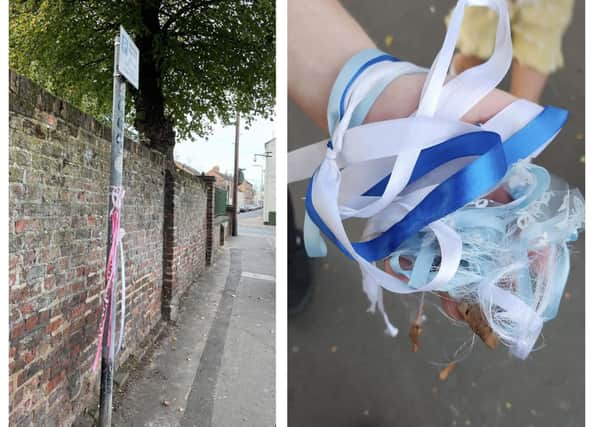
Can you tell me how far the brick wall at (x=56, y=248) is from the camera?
31.9 inches

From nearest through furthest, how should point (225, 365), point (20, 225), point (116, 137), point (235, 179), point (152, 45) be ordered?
point (20, 225) < point (116, 137) < point (225, 365) < point (235, 179) < point (152, 45)

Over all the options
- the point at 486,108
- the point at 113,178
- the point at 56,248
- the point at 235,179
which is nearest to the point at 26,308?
the point at 56,248

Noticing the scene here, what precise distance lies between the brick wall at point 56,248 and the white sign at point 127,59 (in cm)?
20

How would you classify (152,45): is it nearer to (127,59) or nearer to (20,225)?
(127,59)

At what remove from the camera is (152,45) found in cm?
179

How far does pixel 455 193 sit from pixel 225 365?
3.55ft

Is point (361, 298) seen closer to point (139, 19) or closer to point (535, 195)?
point (535, 195)

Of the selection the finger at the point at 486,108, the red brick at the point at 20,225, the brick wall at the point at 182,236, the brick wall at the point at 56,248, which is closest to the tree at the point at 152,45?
the brick wall at the point at 182,236

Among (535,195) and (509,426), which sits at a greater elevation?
(535,195)

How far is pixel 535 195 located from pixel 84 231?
1.16 meters

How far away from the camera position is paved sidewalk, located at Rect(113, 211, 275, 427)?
1.19 meters

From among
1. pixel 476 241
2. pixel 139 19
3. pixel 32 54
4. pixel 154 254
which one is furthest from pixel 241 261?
pixel 32 54

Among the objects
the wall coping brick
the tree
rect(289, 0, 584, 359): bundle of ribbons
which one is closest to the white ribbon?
rect(289, 0, 584, 359): bundle of ribbons

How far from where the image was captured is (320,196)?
2.20 feet
